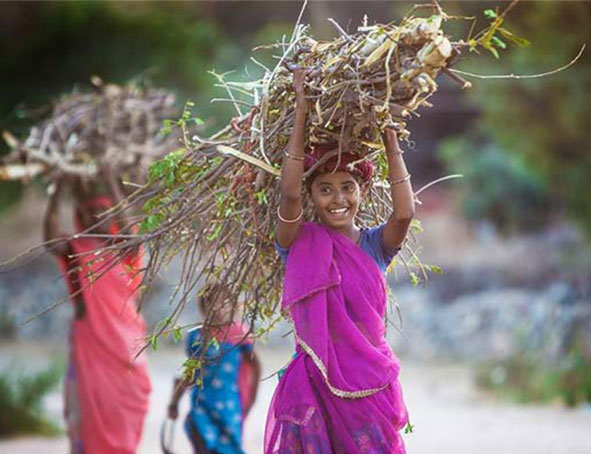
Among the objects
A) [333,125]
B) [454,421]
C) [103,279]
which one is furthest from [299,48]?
[454,421]

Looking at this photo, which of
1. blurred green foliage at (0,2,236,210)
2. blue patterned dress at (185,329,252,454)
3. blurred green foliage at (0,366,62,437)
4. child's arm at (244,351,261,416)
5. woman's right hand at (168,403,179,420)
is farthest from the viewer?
blurred green foliage at (0,2,236,210)

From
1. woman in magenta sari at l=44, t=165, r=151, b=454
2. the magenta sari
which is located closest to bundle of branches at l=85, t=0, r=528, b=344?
the magenta sari

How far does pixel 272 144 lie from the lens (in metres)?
4.97

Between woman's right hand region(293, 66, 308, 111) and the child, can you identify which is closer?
woman's right hand region(293, 66, 308, 111)

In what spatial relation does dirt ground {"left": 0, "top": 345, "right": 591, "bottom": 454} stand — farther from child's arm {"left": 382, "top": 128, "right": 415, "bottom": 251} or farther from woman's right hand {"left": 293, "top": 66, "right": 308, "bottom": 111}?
woman's right hand {"left": 293, "top": 66, "right": 308, "bottom": 111}

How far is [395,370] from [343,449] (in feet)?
1.22

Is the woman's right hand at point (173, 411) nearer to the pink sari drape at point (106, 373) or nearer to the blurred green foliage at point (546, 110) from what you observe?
the pink sari drape at point (106, 373)

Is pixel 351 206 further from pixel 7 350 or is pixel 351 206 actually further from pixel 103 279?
pixel 7 350

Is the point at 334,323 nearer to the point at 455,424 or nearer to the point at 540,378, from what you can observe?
the point at 455,424

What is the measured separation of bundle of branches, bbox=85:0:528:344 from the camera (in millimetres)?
4293

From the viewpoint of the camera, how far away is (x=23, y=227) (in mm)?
24203

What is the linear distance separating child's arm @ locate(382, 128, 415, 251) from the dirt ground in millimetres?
4996

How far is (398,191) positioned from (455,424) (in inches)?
299

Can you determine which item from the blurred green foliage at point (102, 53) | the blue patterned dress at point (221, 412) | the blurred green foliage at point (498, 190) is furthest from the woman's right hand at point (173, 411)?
the blurred green foliage at point (498, 190)
